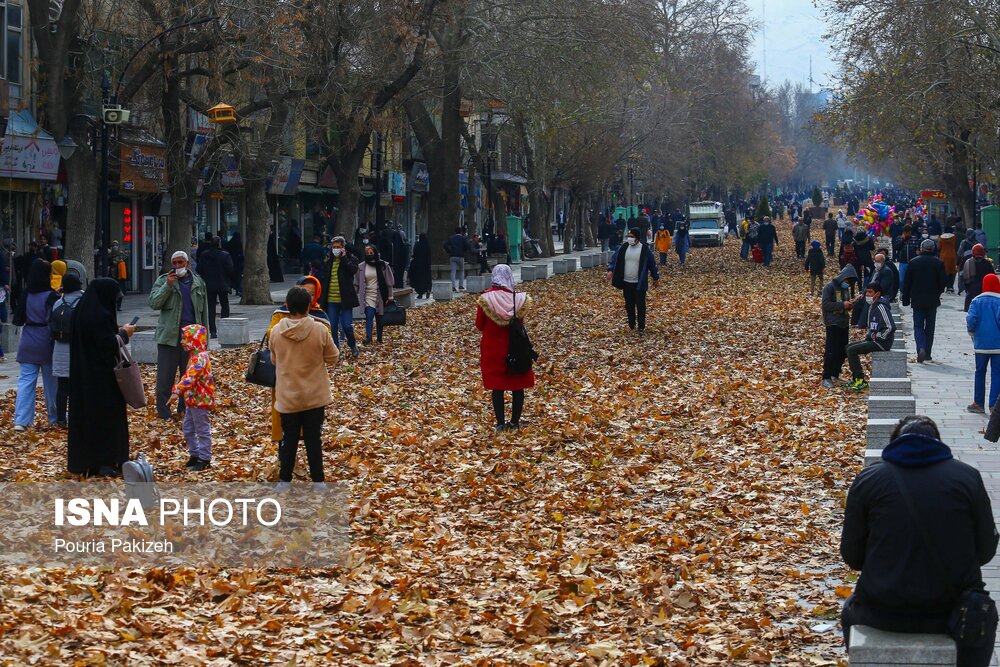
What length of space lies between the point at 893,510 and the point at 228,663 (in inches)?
130

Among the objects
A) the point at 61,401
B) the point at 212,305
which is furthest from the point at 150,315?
the point at 61,401

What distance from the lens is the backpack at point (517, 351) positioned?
14703mm

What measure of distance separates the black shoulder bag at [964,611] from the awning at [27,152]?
26890 mm

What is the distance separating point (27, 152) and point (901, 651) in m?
28.7

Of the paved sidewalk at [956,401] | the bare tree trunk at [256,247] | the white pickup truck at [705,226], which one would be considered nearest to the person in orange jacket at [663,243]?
the white pickup truck at [705,226]

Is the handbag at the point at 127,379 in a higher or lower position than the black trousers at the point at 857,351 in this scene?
higher

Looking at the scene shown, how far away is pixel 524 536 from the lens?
10.4 meters

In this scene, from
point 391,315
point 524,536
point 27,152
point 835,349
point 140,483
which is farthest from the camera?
point 27,152

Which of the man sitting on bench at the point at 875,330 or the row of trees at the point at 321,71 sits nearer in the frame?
the man sitting on bench at the point at 875,330

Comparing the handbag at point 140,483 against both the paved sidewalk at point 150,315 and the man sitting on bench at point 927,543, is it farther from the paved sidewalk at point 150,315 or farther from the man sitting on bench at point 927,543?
the paved sidewalk at point 150,315

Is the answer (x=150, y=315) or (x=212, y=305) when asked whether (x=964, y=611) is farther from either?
(x=150, y=315)

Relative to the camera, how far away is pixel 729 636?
793 cm

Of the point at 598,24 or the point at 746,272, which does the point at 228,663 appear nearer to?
the point at 598,24

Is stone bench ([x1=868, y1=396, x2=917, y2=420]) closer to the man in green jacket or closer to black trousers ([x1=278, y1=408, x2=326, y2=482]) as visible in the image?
black trousers ([x1=278, y1=408, x2=326, y2=482])
